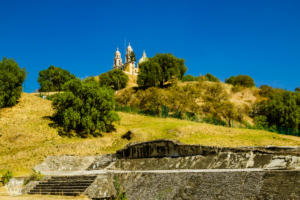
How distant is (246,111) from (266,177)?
58.7 metres

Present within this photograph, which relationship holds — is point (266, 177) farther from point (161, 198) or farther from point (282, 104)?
point (282, 104)

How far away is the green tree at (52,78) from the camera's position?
8412 cm

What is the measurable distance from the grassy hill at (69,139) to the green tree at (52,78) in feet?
127

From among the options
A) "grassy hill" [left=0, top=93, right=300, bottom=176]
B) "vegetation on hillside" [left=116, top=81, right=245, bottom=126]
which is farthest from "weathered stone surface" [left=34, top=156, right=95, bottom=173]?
"vegetation on hillside" [left=116, top=81, right=245, bottom=126]

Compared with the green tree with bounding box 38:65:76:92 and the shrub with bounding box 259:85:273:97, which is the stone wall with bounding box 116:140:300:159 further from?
the green tree with bounding box 38:65:76:92

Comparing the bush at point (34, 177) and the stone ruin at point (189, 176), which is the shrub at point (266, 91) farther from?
the bush at point (34, 177)

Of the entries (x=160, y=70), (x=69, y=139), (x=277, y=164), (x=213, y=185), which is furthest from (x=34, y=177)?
(x=160, y=70)

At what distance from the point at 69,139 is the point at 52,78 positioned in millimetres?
52243

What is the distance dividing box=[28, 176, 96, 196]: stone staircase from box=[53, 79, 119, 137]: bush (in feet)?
66.0

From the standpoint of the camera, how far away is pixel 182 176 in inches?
544

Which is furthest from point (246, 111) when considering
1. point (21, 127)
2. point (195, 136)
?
point (21, 127)

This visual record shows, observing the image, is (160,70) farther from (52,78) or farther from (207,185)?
(207,185)

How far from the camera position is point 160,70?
260 ft

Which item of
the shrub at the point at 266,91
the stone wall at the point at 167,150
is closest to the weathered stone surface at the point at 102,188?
the stone wall at the point at 167,150
